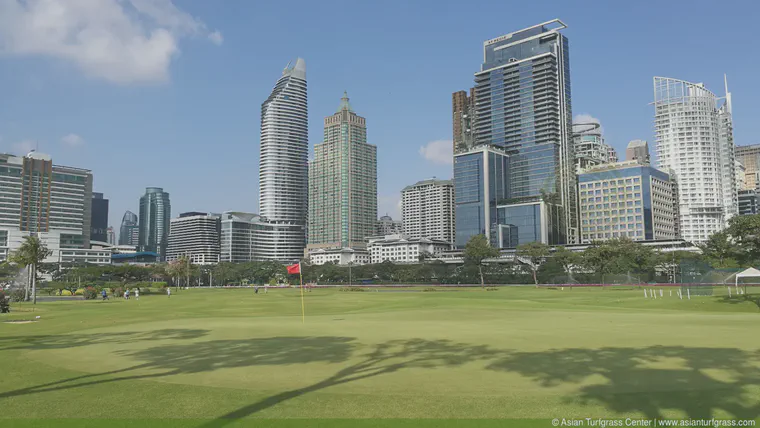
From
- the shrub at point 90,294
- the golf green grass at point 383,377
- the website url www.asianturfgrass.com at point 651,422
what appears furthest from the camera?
the shrub at point 90,294

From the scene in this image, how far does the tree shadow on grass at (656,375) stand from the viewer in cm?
1288

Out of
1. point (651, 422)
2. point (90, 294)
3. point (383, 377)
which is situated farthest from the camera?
point (90, 294)

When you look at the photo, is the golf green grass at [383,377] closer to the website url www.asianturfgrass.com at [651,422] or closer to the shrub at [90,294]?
the website url www.asianturfgrass.com at [651,422]

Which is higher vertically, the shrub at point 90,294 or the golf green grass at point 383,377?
the golf green grass at point 383,377

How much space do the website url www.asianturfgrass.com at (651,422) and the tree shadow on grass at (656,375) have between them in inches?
12.3

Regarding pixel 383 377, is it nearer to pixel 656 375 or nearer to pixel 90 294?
pixel 656 375

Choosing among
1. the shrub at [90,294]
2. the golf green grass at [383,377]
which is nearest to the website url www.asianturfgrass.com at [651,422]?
the golf green grass at [383,377]

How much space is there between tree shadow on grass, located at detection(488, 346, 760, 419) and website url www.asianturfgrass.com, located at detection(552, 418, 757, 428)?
1.03 ft

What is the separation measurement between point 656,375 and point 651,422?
5.12 meters

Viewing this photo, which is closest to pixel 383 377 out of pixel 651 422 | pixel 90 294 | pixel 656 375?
pixel 651 422

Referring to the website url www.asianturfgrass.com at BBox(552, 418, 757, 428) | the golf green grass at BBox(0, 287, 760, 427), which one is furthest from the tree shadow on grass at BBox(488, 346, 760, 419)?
the website url www.asianturfgrass.com at BBox(552, 418, 757, 428)

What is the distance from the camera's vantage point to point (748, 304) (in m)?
48.9

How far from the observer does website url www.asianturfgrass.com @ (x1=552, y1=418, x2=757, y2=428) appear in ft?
37.9

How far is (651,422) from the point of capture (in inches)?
462
